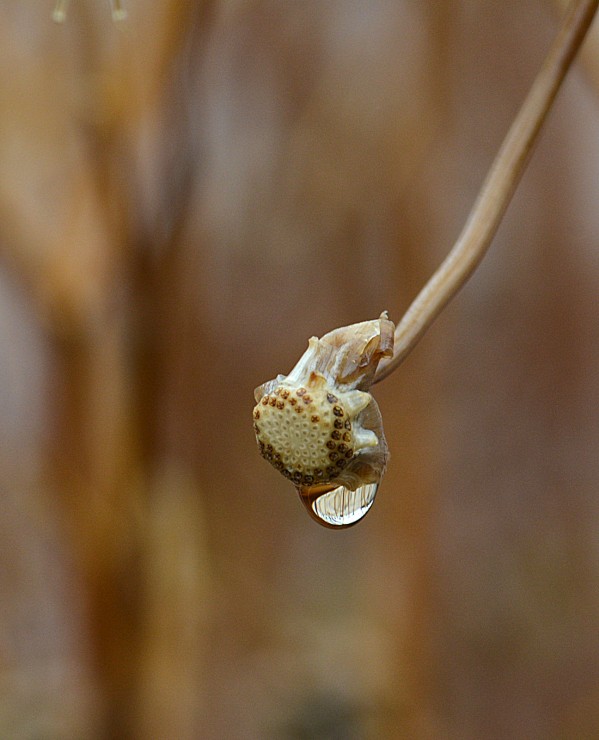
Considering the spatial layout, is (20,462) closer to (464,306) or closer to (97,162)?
(97,162)

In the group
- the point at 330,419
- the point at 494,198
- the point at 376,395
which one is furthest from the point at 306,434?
the point at 376,395

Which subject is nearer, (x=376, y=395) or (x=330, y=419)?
(x=330, y=419)

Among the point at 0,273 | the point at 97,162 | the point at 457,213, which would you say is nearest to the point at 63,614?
the point at 0,273

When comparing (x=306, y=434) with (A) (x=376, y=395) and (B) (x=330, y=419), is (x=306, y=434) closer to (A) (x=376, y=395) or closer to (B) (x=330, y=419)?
(B) (x=330, y=419)

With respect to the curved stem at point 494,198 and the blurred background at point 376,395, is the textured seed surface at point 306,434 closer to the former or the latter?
the curved stem at point 494,198

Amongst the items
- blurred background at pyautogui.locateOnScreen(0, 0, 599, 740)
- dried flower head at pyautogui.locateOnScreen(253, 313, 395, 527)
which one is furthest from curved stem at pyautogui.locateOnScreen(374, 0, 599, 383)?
blurred background at pyautogui.locateOnScreen(0, 0, 599, 740)

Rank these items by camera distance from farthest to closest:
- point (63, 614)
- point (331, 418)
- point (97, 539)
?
1. point (63, 614)
2. point (97, 539)
3. point (331, 418)

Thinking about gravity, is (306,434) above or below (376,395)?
below
